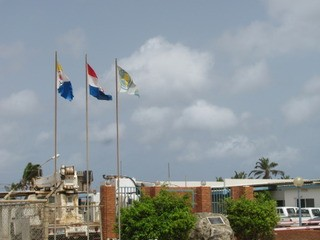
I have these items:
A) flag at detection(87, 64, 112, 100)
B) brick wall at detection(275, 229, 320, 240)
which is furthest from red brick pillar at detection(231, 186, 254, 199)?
flag at detection(87, 64, 112, 100)

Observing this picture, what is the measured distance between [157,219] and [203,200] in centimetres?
539

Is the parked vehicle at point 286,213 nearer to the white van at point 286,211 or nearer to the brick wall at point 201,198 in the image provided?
the white van at point 286,211

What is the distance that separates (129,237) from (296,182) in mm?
11259

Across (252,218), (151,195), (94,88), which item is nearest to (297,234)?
(252,218)

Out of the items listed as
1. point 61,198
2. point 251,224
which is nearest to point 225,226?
point 251,224

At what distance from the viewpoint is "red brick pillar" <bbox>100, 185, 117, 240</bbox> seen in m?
27.6

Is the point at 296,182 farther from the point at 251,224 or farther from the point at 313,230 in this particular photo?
the point at 251,224

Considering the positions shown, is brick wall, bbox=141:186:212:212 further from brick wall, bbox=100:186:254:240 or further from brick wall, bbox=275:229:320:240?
brick wall, bbox=275:229:320:240

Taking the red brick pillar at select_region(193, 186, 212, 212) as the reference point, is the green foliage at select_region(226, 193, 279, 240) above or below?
below

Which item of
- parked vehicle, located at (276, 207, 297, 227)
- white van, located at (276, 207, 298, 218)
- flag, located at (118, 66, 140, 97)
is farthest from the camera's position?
white van, located at (276, 207, 298, 218)

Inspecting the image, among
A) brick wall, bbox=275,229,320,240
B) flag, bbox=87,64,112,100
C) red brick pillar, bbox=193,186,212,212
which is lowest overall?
brick wall, bbox=275,229,320,240

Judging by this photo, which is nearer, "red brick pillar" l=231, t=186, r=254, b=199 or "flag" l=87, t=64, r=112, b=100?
"flag" l=87, t=64, r=112, b=100

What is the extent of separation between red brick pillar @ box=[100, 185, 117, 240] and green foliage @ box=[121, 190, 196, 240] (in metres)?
2.20

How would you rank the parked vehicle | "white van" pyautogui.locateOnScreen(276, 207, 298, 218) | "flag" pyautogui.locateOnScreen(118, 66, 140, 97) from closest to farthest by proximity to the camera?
1. "flag" pyautogui.locateOnScreen(118, 66, 140, 97)
2. the parked vehicle
3. "white van" pyautogui.locateOnScreen(276, 207, 298, 218)
